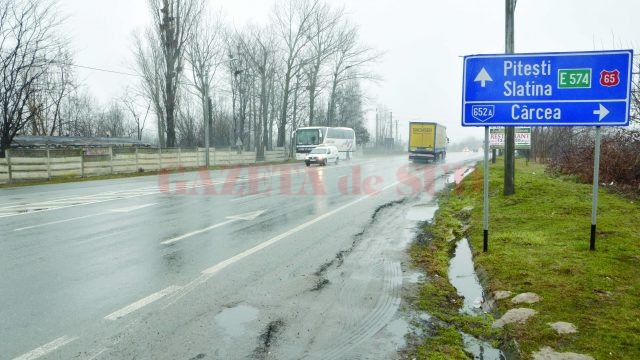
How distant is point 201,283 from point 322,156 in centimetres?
3090

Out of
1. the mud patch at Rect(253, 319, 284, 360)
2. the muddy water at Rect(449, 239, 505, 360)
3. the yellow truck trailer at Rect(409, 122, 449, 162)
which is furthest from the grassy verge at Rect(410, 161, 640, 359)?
the yellow truck trailer at Rect(409, 122, 449, 162)

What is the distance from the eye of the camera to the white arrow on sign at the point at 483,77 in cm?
721

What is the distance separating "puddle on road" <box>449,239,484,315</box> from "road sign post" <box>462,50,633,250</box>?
172cm

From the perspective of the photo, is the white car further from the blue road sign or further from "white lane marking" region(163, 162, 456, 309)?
the blue road sign

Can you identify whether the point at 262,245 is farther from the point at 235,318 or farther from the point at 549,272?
the point at 549,272

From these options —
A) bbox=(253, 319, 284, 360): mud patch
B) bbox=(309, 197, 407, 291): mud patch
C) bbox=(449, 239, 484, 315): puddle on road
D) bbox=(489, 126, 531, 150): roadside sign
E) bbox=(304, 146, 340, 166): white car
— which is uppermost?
bbox=(489, 126, 531, 150): roadside sign

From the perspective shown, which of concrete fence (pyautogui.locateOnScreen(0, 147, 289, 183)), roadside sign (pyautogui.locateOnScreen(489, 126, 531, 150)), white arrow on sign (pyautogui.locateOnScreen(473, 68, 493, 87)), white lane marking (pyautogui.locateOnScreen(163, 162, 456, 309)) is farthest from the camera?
roadside sign (pyautogui.locateOnScreen(489, 126, 531, 150))

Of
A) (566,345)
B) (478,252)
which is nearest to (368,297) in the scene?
(566,345)

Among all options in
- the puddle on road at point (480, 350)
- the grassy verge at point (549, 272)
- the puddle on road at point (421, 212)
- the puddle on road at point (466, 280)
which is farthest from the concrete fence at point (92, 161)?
the puddle on road at point (480, 350)

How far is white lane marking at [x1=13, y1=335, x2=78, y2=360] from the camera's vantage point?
3.69 metres

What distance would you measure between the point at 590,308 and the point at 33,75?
2809cm

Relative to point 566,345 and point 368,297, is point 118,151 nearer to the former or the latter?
point 368,297

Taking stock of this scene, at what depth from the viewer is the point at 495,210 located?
11.2 m

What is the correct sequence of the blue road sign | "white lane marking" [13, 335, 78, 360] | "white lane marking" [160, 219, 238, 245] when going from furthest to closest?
"white lane marking" [160, 219, 238, 245] → the blue road sign → "white lane marking" [13, 335, 78, 360]
